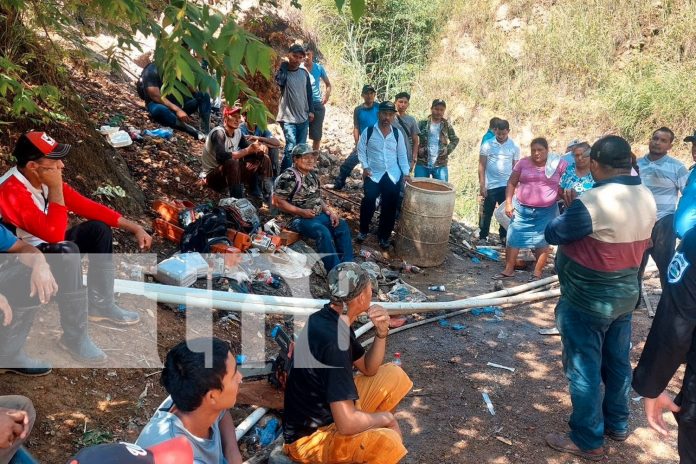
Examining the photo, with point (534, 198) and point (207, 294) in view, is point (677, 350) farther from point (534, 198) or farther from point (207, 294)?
point (534, 198)

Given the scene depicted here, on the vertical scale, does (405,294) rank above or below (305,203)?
below

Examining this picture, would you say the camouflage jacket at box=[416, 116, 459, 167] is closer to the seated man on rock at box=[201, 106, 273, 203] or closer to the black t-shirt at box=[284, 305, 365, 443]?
the seated man on rock at box=[201, 106, 273, 203]

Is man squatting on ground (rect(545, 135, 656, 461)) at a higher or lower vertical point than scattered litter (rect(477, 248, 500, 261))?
higher

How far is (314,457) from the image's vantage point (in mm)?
3262

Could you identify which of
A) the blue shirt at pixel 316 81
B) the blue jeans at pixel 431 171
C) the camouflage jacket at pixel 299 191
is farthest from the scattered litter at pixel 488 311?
the blue shirt at pixel 316 81

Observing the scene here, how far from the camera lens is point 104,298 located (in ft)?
13.9

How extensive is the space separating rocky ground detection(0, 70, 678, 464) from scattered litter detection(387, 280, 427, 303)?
0.17 m

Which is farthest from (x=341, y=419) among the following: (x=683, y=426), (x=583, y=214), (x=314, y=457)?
(x=583, y=214)

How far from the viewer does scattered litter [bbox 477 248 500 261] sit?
8.13 m

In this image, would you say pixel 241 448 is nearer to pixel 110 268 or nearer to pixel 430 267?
pixel 110 268

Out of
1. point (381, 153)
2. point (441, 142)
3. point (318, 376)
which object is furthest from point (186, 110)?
point (318, 376)

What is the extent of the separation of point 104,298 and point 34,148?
1.24 m

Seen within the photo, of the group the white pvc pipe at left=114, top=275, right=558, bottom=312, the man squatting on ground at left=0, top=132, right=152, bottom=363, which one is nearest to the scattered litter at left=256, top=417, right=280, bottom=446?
the man squatting on ground at left=0, top=132, right=152, bottom=363

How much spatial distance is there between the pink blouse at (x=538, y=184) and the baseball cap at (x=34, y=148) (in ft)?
16.2
